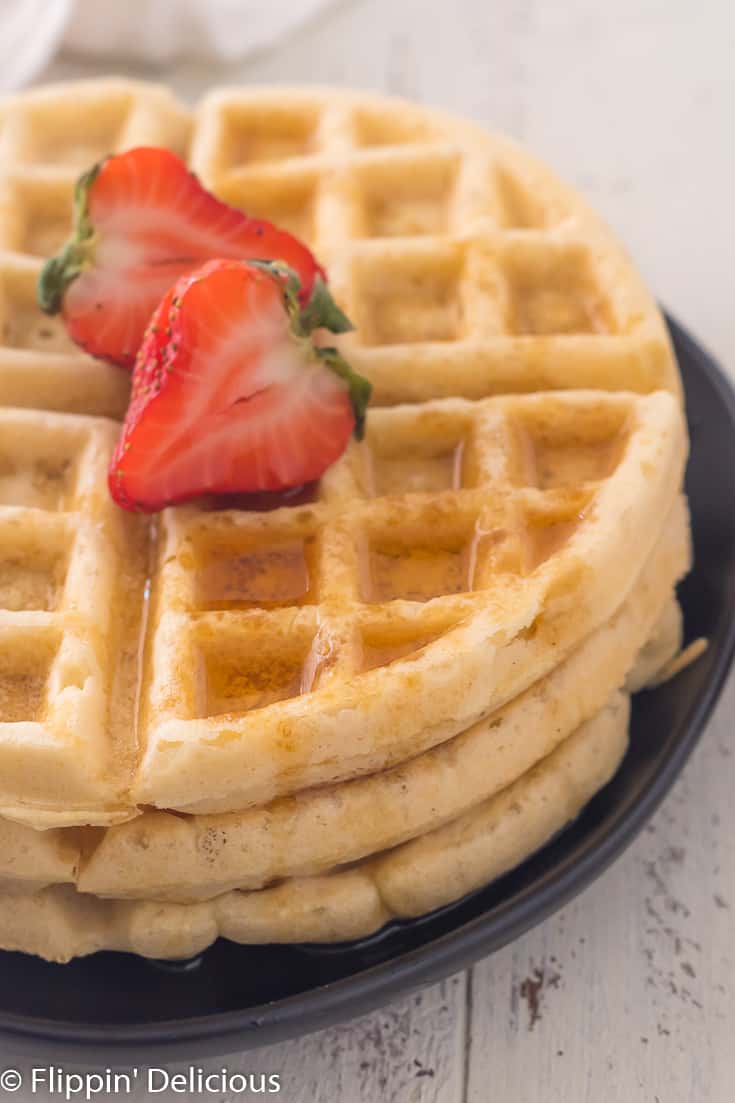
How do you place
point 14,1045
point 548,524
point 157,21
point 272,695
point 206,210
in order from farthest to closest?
point 157,21 < point 206,210 < point 548,524 < point 272,695 < point 14,1045

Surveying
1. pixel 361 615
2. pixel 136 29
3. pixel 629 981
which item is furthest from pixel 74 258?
pixel 136 29

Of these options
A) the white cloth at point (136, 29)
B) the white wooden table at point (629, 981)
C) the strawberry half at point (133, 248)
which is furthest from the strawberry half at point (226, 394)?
the white cloth at point (136, 29)

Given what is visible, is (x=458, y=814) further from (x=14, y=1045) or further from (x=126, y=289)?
(x=126, y=289)

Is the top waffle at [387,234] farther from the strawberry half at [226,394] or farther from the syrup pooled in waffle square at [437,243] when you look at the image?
the strawberry half at [226,394]

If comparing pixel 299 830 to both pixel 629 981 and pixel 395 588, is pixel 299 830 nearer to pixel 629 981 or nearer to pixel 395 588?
pixel 395 588

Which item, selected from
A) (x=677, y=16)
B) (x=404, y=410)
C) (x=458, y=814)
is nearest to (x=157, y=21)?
(x=677, y=16)

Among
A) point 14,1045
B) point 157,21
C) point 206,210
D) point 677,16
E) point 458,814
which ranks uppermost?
point 677,16

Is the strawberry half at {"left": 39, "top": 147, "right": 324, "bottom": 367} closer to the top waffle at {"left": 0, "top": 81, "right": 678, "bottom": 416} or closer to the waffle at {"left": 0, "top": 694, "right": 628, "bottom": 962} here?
the top waffle at {"left": 0, "top": 81, "right": 678, "bottom": 416}

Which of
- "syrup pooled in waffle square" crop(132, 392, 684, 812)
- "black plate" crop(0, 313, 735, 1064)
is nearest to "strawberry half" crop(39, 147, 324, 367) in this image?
"syrup pooled in waffle square" crop(132, 392, 684, 812)
